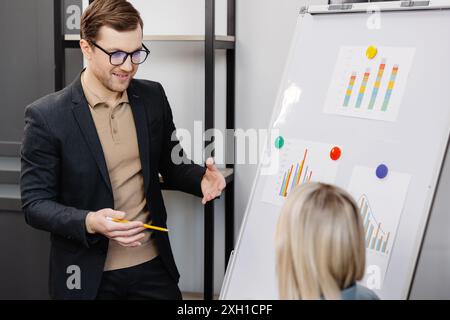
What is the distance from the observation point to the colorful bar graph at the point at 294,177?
1837 mm

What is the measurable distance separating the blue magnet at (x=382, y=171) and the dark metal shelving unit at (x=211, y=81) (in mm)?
781

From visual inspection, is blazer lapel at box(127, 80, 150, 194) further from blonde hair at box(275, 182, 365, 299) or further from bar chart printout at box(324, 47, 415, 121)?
blonde hair at box(275, 182, 365, 299)

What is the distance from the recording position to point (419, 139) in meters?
1.64

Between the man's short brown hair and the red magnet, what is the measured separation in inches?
26.1

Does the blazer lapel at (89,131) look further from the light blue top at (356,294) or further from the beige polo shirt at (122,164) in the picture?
the light blue top at (356,294)

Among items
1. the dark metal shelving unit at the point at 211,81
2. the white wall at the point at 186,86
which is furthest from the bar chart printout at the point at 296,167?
the white wall at the point at 186,86

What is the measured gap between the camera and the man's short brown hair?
70.2 inches

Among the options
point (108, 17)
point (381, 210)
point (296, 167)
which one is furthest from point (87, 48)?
point (381, 210)

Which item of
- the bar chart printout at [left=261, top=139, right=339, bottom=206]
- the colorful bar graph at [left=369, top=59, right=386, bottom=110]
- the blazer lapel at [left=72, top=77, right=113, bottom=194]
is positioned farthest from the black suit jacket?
the colorful bar graph at [left=369, top=59, right=386, bottom=110]
